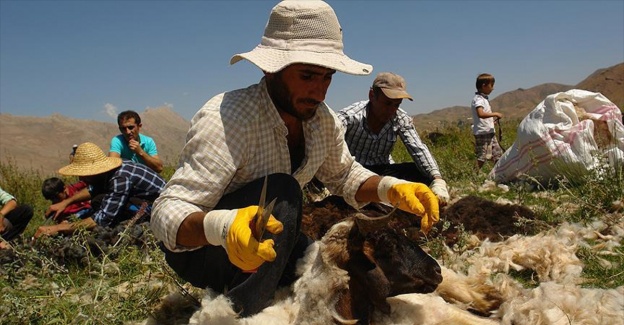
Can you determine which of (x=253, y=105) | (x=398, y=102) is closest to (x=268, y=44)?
(x=253, y=105)

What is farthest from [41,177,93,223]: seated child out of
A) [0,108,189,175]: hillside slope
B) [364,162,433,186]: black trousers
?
[0,108,189,175]: hillside slope

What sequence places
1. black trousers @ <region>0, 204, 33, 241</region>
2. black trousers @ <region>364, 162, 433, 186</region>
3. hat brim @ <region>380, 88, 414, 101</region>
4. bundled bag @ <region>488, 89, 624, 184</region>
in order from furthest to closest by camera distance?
black trousers @ <region>0, 204, 33, 241</region>
black trousers @ <region>364, 162, 433, 186</region>
bundled bag @ <region>488, 89, 624, 184</region>
hat brim @ <region>380, 88, 414, 101</region>

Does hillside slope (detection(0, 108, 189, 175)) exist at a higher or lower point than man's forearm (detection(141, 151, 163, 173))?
lower

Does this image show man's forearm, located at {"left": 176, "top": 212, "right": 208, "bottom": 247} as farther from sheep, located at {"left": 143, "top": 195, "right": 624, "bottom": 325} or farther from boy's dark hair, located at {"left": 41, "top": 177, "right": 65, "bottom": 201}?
boy's dark hair, located at {"left": 41, "top": 177, "right": 65, "bottom": 201}

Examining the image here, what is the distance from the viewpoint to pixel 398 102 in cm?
456

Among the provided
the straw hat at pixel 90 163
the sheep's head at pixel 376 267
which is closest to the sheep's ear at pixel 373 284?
the sheep's head at pixel 376 267

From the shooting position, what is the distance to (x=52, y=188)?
5191 millimetres

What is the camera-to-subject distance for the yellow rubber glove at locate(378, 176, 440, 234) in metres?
2.21

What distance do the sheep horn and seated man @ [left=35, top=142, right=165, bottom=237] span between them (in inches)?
111

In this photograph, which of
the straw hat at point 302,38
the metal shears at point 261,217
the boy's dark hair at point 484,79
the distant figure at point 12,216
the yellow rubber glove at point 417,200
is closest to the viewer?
the metal shears at point 261,217

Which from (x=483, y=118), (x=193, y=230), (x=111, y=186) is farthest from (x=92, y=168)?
(x=483, y=118)

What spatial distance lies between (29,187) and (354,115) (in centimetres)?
585

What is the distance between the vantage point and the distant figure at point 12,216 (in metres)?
5.35

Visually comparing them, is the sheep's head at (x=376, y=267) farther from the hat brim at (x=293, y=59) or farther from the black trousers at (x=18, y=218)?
the black trousers at (x=18, y=218)
